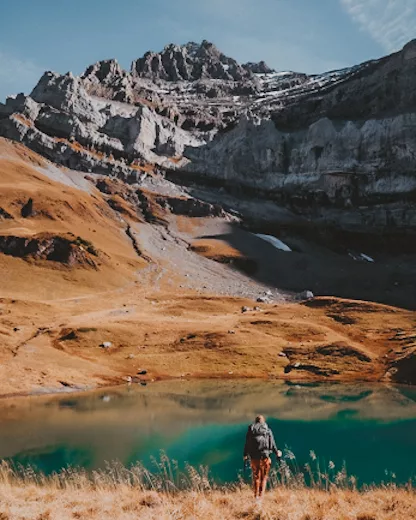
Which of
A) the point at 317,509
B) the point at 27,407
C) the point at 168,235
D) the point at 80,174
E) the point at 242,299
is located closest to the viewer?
the point at 317,509

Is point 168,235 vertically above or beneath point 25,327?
above

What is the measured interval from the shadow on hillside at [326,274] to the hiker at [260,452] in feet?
321

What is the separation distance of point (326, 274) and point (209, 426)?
107325mm

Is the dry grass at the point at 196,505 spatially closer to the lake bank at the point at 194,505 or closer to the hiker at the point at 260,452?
the lake bank at the point at 194,505

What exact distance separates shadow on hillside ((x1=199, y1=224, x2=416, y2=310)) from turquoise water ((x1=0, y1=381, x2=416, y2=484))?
238 feet

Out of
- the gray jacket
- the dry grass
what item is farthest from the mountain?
the gray jacket

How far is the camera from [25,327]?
62.4 metres

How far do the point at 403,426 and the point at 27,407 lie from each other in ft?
89.8

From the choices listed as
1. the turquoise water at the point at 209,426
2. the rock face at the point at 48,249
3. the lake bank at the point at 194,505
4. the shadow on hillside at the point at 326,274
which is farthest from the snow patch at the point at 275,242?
the lake bank at the point at 194,505

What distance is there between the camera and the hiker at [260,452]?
15.2 m

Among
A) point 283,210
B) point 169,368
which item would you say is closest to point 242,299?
point 169,368

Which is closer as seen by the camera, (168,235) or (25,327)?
(25,327)

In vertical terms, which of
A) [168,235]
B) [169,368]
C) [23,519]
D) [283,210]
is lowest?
[169,368]

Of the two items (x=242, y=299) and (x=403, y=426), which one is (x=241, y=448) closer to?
(x=403, y=426)
